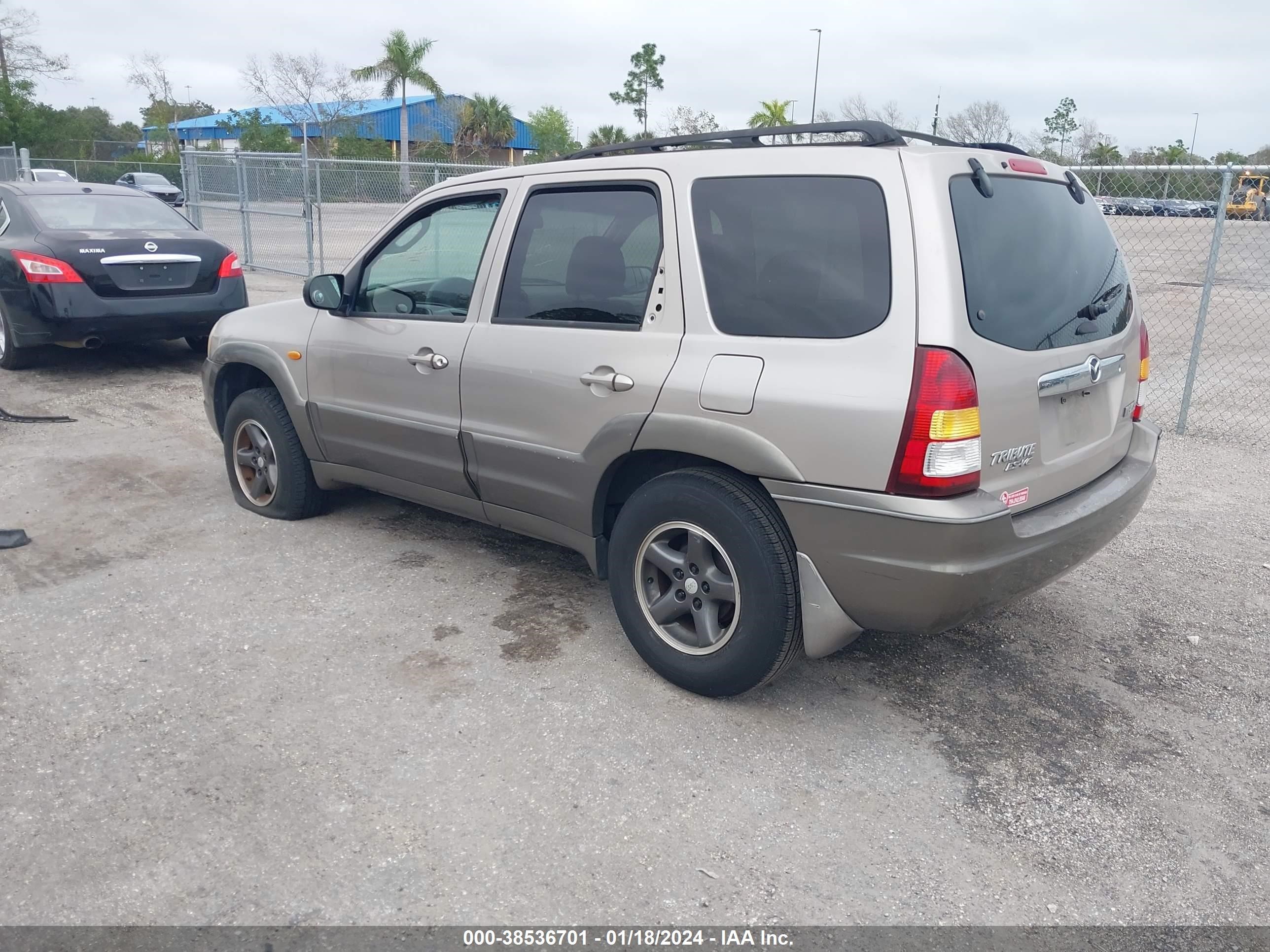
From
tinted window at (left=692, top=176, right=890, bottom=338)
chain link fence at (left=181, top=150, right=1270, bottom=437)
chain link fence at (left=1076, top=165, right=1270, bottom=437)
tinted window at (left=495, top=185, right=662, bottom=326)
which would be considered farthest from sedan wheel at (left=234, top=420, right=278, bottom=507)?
chain link fence at (left=1076, top=165, right=1270, bottom=437)

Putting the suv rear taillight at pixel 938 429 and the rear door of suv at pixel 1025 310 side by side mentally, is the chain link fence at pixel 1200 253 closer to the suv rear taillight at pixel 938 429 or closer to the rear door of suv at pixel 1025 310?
the rear door of suv at pixel 1025 310

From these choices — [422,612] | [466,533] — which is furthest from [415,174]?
[422,612]

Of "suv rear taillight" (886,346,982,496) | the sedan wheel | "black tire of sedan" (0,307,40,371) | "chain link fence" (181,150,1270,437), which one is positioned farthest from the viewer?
"black tire of sedan" (0,307,40,371)

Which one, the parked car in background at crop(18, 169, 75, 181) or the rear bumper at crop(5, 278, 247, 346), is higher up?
the parked car in background at crop(18, 169, 75, 181)

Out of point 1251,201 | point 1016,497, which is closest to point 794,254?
point 1016,497

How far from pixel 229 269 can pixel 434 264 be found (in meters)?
5.39

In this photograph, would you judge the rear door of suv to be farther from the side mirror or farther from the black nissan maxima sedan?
the black nissan maxima sedan

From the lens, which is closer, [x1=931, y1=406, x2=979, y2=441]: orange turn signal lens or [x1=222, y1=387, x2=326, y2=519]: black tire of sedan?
[x1=931, y1=406, x2=979, y2=441]: orange turn signal lens

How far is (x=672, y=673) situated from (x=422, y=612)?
Answer: 4.06 feet

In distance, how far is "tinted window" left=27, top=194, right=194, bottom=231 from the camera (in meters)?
8.80

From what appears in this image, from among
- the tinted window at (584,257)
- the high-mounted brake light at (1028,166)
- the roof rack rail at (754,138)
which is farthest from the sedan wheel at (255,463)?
the high-mounted brake light at (1028,166)

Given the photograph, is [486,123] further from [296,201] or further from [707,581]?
[707,581]

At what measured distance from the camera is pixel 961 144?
344cm

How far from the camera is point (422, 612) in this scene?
4.32 meters
